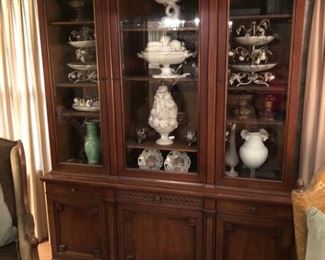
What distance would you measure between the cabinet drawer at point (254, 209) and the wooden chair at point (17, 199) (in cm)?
102

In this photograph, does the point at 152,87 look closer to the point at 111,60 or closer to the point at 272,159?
the point at 111,60

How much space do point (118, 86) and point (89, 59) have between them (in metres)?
0.28

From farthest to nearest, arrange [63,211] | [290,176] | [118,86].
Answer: [63,211] < [118,86] < [290,176]

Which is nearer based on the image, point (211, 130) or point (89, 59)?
point (211, 130)

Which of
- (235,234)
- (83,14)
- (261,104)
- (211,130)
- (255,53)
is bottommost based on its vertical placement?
(235,234)

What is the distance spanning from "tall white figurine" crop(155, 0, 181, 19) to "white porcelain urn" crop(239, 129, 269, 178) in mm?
766

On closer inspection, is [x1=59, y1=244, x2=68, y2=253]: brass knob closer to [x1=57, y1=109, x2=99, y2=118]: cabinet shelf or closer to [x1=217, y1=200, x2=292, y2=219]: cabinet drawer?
[x1=57, y1=109, x2=99, y2=118]: cabinet shelf

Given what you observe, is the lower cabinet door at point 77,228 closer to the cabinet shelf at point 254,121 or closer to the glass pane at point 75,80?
the glass pane at point 75,80

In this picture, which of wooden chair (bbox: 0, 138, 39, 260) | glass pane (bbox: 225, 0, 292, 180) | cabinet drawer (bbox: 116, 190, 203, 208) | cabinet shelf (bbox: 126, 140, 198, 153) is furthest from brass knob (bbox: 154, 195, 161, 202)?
wooden chair (bbox: 0, 138, 39, 260)

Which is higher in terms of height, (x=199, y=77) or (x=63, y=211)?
(x=199, y=77)

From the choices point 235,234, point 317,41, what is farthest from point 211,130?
point 317,41

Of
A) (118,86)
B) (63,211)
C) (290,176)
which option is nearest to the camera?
(290,176)

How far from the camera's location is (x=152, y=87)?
84.0 inches

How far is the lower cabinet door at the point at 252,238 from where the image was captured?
1.92m
